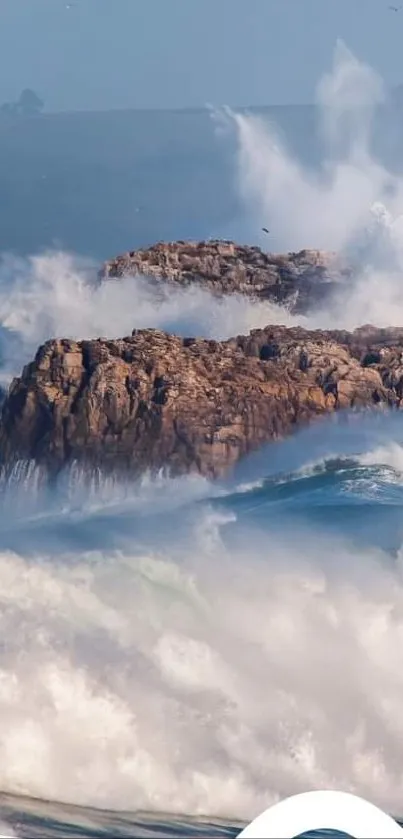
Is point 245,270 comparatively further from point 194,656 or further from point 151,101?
point 194,656

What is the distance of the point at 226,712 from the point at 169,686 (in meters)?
0.19

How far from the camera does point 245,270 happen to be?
4281 mm

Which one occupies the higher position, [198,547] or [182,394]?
[182,394]

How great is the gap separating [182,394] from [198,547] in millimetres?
494

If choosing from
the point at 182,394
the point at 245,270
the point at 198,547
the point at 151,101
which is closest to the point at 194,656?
the point at 198,547

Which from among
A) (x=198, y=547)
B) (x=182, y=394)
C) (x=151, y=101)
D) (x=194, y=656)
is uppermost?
(x=151, y=101)

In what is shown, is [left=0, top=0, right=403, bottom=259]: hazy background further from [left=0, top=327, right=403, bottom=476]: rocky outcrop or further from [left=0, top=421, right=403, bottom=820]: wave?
[left=0, top=421, right=403, bottom=820]: wave

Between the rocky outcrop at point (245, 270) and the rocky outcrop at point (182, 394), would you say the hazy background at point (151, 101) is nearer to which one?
the rocky outcrop at point (245, 270)

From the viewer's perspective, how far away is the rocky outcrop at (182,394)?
410 centimetres

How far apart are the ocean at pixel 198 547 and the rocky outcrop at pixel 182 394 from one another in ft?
0.21

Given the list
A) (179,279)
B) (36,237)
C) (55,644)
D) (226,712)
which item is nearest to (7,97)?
(36,237)

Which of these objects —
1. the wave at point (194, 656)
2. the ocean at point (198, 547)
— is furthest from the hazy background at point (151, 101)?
the wave at point (194, 656)

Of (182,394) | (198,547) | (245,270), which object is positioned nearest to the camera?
(198,547)

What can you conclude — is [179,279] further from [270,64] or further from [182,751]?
[182,751]
